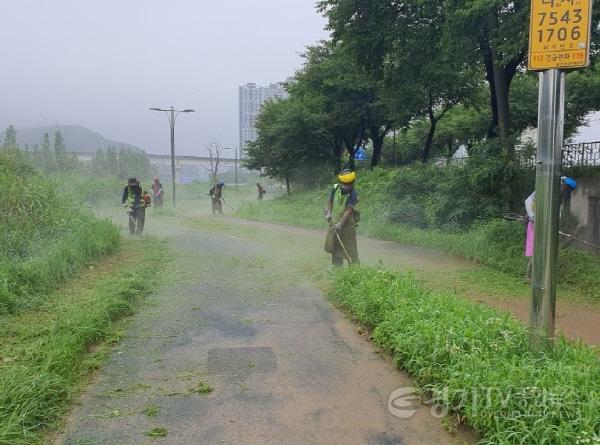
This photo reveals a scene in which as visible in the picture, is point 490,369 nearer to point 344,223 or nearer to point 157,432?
point 157,432

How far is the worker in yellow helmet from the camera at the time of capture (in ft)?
25.6

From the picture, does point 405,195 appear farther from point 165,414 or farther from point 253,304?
point 165,414

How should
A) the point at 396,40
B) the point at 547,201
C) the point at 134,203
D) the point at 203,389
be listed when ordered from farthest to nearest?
the point at 396,40 → the point at 134,203 → the point at 203,389 → the point at 547,201

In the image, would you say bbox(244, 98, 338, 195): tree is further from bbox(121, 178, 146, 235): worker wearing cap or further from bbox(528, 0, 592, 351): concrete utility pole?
bbox(528, 0, 592, 351): concrete utility pole

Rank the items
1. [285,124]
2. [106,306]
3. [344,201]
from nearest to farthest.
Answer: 1. [106,306]
2. [344,201]
3. [285,124]

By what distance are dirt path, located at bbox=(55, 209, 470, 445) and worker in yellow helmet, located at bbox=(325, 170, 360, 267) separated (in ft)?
3.36

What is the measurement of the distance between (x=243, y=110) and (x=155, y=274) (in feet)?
183

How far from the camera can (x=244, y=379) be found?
4.09 m

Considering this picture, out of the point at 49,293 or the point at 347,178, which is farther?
the point at 347,178

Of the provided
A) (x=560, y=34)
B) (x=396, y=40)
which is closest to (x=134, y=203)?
(x=396, y=40)

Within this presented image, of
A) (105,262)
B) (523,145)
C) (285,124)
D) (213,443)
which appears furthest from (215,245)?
(285,124)

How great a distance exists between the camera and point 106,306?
18.5 ft

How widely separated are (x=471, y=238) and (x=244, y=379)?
25.4 feet

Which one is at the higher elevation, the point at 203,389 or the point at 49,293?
the point at 49,293
